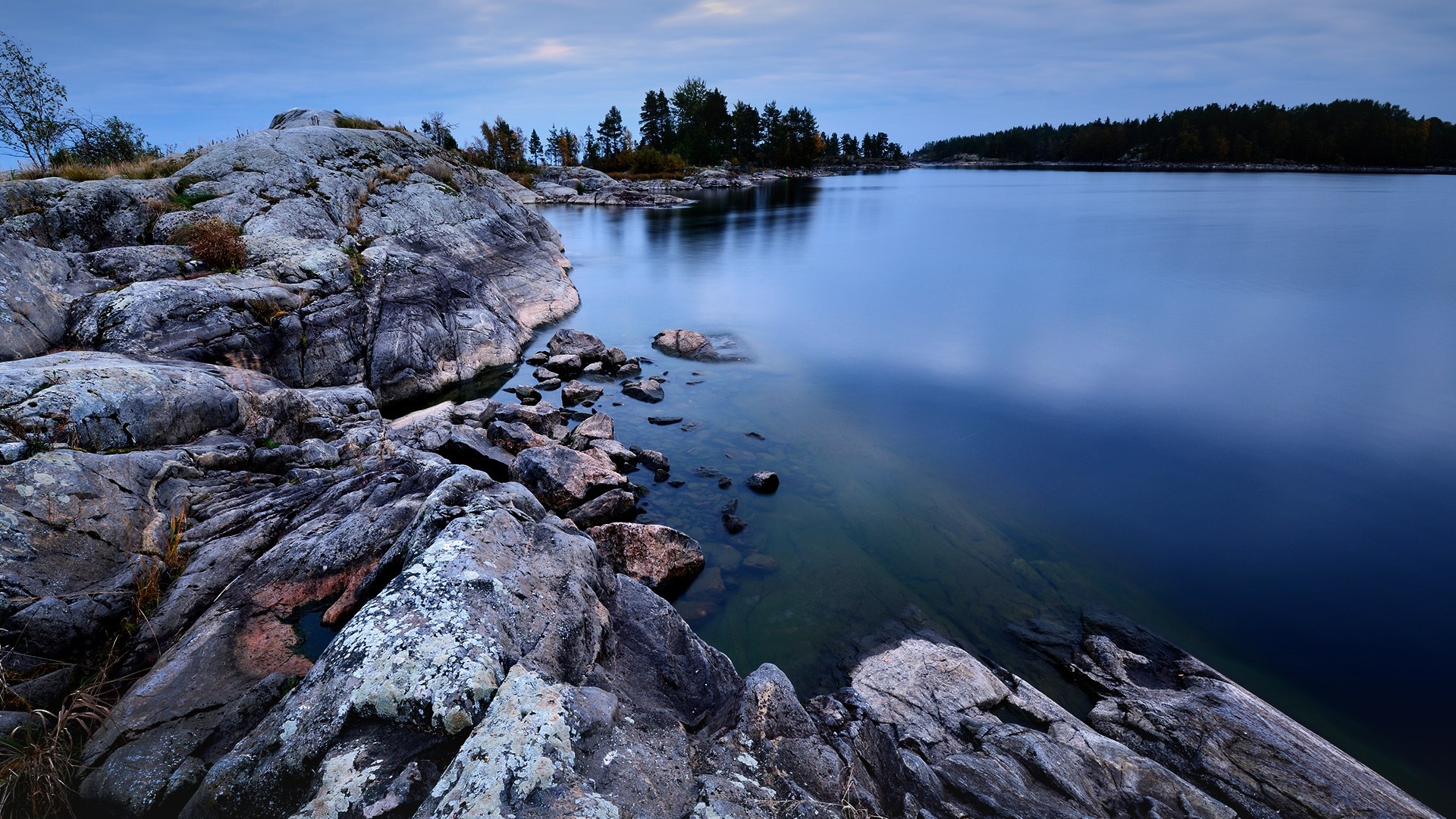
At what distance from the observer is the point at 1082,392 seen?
819 inches

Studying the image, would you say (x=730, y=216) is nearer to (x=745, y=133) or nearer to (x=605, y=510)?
(x=605, y=510)

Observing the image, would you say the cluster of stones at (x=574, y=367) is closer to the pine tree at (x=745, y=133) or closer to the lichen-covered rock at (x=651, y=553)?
the lichen-covered rock at (x=651, y=553)

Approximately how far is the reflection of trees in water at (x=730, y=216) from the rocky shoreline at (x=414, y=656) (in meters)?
43.6

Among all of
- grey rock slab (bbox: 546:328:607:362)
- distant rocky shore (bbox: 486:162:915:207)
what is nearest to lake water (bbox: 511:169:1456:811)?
grey rock slab (bbox: 546:328:607:362)

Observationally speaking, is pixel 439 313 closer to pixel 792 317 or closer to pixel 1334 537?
pixel 792 317

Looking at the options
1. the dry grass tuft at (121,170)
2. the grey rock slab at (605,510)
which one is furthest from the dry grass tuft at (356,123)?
the grey rock slab at (605,510)

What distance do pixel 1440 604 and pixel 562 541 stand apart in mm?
16005

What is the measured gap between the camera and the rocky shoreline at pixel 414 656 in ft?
15.2

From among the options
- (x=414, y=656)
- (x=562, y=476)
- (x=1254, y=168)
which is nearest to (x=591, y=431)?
(x=562, y=476)

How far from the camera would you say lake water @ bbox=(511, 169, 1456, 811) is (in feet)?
33.8

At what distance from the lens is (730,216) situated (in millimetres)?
70688

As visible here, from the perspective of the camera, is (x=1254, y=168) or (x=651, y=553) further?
(x=1254, y=168)

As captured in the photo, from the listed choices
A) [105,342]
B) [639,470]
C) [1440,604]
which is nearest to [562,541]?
[639,470]

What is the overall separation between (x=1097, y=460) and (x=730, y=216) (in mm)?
60269
